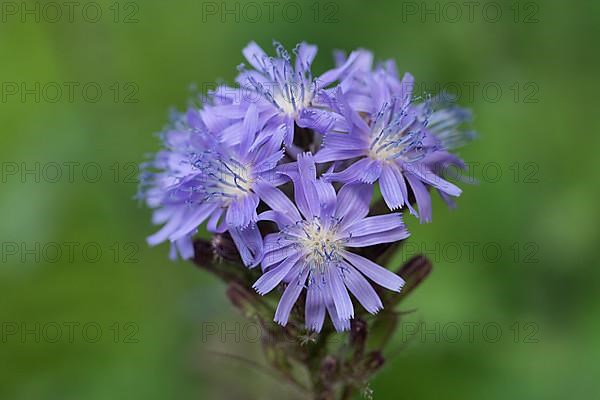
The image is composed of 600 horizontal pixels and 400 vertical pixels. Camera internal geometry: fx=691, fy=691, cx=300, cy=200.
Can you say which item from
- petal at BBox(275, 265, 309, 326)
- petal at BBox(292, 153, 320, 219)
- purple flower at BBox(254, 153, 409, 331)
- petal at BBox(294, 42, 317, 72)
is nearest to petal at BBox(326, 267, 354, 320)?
purple flower at BBox(254, 153, 409, 331)

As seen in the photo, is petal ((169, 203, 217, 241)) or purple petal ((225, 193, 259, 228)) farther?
petal ((169, 203, 217, 241))

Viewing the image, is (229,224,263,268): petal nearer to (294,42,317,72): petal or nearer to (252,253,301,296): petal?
(252,253,301,296): petal

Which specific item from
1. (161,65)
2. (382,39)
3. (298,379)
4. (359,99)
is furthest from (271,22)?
(298,379)

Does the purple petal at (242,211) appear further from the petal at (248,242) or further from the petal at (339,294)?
the petal at (339,294)

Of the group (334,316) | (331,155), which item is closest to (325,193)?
(331,155)

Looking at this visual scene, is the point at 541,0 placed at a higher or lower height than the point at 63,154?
higher

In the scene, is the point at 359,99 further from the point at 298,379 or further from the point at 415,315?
the point at 415,315

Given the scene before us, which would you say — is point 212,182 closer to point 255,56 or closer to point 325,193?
point 325,193
